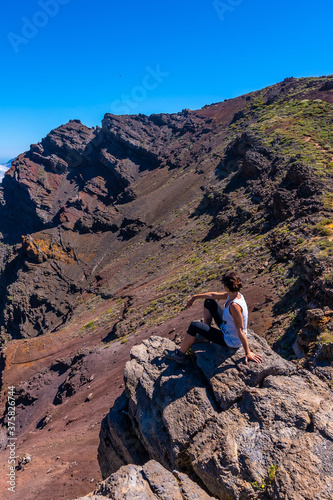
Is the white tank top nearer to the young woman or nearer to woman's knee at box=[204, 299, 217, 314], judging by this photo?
the young woman

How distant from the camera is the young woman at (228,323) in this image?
5.13 metres

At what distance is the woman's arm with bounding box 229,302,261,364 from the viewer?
5098 mm

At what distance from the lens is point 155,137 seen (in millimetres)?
81375

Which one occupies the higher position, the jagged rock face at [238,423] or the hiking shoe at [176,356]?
the hiking shoe at [176,356]

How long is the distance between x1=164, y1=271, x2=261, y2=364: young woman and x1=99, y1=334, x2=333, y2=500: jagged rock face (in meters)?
0.22

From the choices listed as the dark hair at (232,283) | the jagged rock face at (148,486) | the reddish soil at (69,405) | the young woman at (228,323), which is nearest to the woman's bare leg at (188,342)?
the young woman at (228,323)

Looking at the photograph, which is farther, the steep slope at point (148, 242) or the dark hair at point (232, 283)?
the steep slope at point (148, 242)

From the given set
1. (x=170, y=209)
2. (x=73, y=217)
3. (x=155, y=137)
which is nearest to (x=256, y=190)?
(x=170, y=209)

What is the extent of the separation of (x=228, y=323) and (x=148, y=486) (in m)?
2.64

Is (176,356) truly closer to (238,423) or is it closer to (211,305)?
(211,305)

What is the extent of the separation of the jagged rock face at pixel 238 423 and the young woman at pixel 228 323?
0.71 ft

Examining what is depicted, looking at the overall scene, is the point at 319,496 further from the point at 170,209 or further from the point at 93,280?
the point at 170,209

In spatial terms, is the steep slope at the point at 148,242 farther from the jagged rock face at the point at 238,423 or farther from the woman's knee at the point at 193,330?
the woman's knee at the point at 193,330

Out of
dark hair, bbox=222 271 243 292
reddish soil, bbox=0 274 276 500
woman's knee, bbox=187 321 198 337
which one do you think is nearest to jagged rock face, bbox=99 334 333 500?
woman's knee, bbox=187 321 198 337
